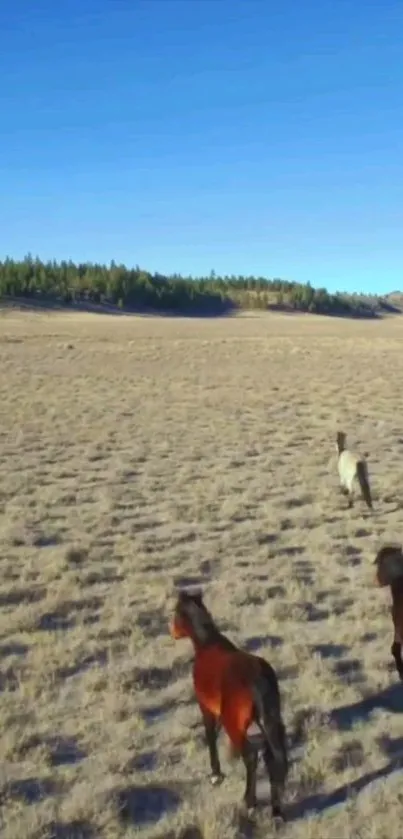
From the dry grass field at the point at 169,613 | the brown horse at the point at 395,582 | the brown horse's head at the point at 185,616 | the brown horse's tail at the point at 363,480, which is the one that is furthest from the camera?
the brown horse's tail at the point at 363,480

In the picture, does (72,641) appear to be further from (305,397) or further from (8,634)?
(305,397)

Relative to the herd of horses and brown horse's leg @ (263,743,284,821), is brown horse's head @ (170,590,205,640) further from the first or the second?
brown horse's leg @ (263,743,284,821)

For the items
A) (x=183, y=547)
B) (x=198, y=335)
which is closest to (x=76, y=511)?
(x=183, y=547)

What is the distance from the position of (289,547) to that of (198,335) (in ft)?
170

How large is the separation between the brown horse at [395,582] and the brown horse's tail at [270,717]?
5.60 ft

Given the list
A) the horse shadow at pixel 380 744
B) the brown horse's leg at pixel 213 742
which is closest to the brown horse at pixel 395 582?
the horse shadow at pixel 380 744

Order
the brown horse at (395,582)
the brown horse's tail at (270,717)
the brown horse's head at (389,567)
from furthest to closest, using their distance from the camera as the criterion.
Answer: the brown horse's head at (389,567), the brown horse at (395,582), the brown horse's tail at (270,717)

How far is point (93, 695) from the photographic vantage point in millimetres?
6586

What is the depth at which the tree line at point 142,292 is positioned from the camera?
8681cm

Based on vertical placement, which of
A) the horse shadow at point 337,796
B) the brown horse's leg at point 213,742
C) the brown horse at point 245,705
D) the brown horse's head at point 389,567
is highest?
the brown horse's head at point 389,567

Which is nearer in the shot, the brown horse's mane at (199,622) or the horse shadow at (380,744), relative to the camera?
the horse shadow at (380,744)

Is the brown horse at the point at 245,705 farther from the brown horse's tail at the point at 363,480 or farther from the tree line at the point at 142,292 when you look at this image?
the tree line at the point at 142,292

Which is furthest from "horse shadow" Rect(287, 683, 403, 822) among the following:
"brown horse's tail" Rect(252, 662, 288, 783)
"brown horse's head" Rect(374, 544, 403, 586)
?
"brown horse's head" Rect(374, 544, 403, 586)

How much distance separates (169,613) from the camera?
330 inches
